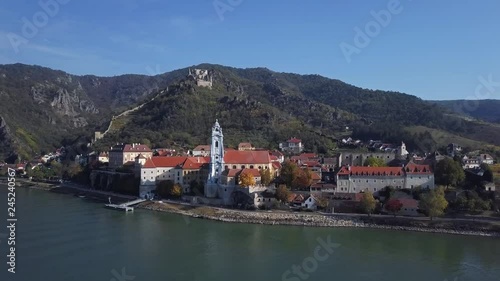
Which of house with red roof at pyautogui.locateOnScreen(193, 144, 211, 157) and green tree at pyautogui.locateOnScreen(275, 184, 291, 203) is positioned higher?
house with red roof at pyautogui.locateOnScreen(193, 144, 211, 157)

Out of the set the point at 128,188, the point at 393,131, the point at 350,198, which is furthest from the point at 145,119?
the point at 350,198

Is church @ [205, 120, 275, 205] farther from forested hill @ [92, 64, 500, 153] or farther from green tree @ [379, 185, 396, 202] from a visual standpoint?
forested hill @ [92, 64, 500, 153]

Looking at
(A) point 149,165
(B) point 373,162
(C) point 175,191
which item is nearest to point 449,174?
(B) point 373,162

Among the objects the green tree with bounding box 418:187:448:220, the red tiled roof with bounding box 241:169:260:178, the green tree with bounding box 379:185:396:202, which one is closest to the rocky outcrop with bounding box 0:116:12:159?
the red tiled roof with bounding box 241:169:260:178

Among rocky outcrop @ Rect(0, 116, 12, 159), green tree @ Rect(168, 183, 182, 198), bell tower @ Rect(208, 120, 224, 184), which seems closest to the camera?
bell tower @ Rect(208, 120, 224, 184)

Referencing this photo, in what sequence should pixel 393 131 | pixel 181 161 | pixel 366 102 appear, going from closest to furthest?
1. pixel 181 161
2. pixel 393 131
3. pixel 366 102

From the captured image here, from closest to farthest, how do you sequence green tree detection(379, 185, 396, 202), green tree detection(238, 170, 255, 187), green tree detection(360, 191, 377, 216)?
green tree detection(360, 191, 377, 216) < green tree detection(379, 185, 396, 202) < green tree detection(238, 170, 255, 187)

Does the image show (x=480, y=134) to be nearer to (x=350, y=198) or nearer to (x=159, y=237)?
(x=350, y=198)
